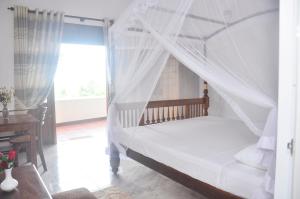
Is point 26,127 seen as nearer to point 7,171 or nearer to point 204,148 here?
point 7,171

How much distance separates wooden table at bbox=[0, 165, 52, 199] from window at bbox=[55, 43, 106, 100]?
17.0 ft

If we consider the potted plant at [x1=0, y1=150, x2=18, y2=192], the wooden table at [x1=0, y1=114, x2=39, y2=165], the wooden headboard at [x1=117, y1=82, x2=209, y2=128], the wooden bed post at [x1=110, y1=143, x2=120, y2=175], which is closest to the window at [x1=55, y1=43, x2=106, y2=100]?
the wooden headboard at [x1=117, y1=82, x2=209, y2=128]

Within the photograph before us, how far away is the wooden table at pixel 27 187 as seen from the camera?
4.89ft

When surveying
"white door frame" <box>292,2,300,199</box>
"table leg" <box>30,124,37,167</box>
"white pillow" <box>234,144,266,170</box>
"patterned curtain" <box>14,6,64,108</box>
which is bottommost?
"table leg" <box>30,124,37,167</box>

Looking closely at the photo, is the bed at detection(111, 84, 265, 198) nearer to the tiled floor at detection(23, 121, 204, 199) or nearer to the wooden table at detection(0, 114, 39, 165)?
the tiled floor at detection(23, 121, 204, 199)

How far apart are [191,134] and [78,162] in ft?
6.12

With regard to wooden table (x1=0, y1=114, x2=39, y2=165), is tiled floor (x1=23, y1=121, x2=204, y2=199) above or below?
below

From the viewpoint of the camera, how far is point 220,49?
1.95 metres

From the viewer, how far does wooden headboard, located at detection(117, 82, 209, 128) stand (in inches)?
121

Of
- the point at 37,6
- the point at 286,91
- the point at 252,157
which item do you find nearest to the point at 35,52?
the point at 37,6

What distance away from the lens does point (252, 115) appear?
1.85m

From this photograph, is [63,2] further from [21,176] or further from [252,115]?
[252,115]

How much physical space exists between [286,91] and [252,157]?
30.3 inches

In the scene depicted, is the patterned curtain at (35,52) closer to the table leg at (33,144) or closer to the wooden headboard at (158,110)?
the table leg at (33,144)
